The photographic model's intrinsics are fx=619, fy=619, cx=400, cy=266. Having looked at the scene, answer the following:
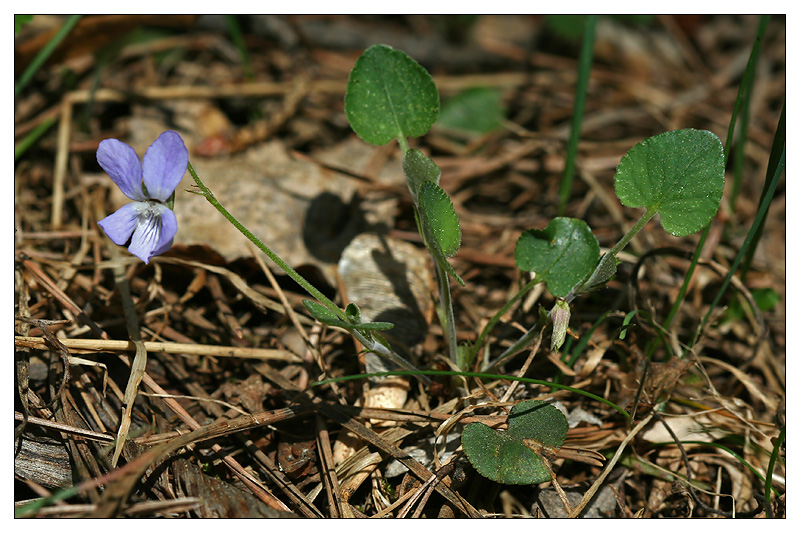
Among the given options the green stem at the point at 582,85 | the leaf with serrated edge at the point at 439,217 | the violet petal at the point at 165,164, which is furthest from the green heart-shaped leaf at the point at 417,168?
the green stem at the point at 582,85

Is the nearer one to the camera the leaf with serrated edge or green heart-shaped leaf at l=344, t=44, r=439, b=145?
the leaf with serrated edge

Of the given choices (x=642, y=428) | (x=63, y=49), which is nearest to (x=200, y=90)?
(x=63, y=49)

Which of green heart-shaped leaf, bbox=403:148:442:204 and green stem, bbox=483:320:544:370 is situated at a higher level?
green heart-shaped leaf, bbox=403:148:442:204

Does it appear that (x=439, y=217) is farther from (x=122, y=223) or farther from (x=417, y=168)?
(x=122, y=223)

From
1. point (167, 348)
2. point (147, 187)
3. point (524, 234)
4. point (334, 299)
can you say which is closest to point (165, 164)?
point (147, 187)

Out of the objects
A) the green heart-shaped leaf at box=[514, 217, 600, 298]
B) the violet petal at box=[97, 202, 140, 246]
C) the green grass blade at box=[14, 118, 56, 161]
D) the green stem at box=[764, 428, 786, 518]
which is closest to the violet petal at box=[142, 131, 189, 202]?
the violet petal at box=[97, 202, 140, 246]

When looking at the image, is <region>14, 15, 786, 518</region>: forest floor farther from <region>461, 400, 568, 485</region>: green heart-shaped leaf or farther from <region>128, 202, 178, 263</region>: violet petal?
<region>128, 202, 178, 263</region>: violet petal

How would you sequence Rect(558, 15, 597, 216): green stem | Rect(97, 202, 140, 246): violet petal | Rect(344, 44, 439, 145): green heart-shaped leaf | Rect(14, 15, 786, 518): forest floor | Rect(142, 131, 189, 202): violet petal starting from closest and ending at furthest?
Rect(142, 131, 189, 202): violet petal
Rect(97, 202, 140, 246): violet petal
Rect(14, 15, 786, 518): forest floor
Rect(344, 44, 439, 145): green heart-shaped leaf
Rect(558, 15, 597, 216): green stem

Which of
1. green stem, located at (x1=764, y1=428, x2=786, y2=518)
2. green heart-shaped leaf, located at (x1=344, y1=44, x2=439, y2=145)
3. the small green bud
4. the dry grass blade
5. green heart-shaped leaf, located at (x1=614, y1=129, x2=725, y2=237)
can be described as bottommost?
green stem, located at (x1=764, y1=428, x2=786, y2=518)
